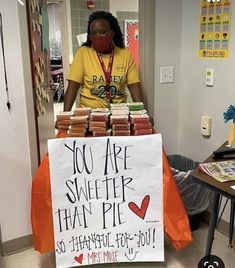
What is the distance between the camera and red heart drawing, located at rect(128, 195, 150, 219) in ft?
5.88

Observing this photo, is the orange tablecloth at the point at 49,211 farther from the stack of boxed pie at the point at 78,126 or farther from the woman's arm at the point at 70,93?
the woman's arm at the point at 70,93

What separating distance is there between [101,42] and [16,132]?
0.77 meters

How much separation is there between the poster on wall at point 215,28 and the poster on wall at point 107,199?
795mm

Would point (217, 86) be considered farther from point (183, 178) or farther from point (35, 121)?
point (35, 121)

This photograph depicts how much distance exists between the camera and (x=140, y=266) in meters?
1.96

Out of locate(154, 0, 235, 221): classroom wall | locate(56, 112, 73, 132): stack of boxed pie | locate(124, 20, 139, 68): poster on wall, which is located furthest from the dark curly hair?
locate(124, 20, 139, 68): poster on wall

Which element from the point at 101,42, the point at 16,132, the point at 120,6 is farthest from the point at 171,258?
the point at 120,6

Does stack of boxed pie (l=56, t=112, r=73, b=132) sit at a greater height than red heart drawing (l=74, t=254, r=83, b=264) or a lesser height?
greater

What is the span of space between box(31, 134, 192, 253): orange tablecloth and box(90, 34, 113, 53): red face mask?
0.67 metres

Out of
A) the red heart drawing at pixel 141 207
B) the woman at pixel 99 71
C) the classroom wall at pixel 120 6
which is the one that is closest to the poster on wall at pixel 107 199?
the red heart drawing at pixel 141 207

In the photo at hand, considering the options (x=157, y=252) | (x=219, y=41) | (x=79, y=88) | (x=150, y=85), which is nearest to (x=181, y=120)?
(x=150, y=85)

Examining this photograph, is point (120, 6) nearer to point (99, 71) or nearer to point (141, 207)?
point (99, 71)

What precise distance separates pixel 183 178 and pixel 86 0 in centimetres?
315

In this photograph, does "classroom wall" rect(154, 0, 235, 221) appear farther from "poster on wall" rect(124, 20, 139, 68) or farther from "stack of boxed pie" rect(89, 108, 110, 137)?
"poster on wall" rect(124, 20, 139, 68)
